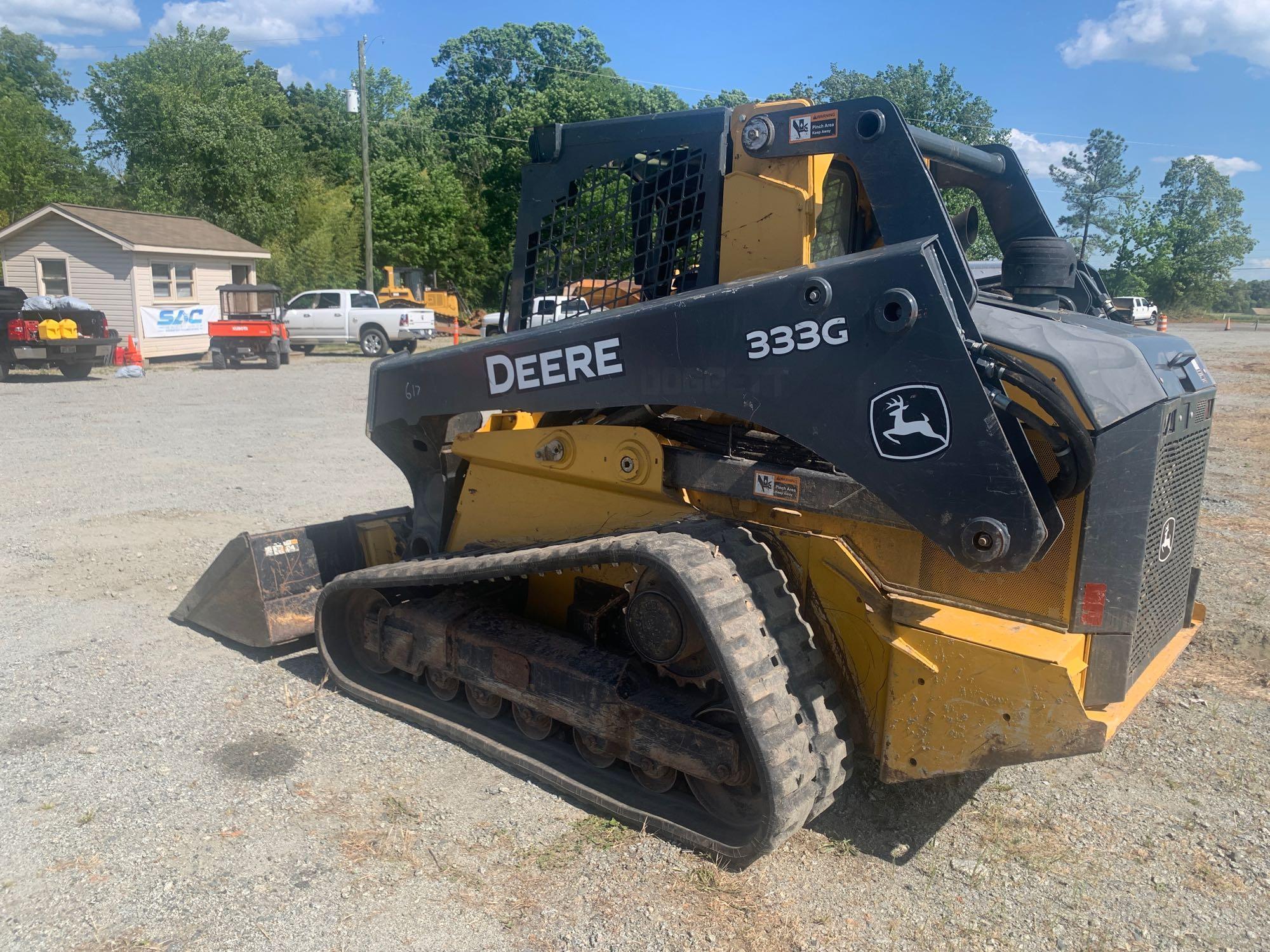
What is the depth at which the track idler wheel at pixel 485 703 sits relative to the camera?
4.50 m

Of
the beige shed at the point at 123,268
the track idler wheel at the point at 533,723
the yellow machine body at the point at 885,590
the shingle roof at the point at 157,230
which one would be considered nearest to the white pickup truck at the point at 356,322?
the shingle roof at the point at 157,230

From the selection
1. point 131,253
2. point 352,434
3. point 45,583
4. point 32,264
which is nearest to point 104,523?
point 45,583

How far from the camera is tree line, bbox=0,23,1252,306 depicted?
3544 centimetres

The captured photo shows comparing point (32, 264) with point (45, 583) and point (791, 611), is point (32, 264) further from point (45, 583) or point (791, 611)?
point (791, 611)

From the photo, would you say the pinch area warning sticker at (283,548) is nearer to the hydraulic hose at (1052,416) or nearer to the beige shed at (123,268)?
the hydraulic hose at (1052,416)

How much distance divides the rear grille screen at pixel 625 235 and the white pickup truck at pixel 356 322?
24.0 metres

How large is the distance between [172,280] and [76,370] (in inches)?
240

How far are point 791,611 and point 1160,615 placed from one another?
1545mm

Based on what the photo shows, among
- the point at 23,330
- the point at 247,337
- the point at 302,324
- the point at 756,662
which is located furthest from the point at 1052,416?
the point at 302,324

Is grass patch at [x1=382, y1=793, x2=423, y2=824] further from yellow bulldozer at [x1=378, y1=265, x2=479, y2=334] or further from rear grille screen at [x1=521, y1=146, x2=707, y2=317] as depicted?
yellow bulldozer at [x1=378, y1=265, x2=479, y2=334]

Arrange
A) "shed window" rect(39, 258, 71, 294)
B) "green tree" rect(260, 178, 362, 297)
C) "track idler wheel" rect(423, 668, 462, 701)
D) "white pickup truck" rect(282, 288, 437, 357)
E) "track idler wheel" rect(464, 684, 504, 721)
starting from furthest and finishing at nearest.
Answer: "green tree" rect(260, 178, 362, 297)
"white pickup truck" rect(282, 288, 437, 357)
"shed window" rect(39, 258, 71, 294)
"track idler wheel" rect(423, 668, 462, 701)
"track idler wheel" rect(464, 684, 504, 721)

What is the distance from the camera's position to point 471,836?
364 cm

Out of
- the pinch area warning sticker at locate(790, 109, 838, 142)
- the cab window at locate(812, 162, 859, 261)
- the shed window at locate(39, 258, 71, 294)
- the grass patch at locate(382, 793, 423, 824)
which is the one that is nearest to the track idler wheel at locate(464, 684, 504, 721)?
the grass patch at locate(382, 793, 423, 824)

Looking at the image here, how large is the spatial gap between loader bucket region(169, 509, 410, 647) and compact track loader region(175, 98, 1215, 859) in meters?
0.81
